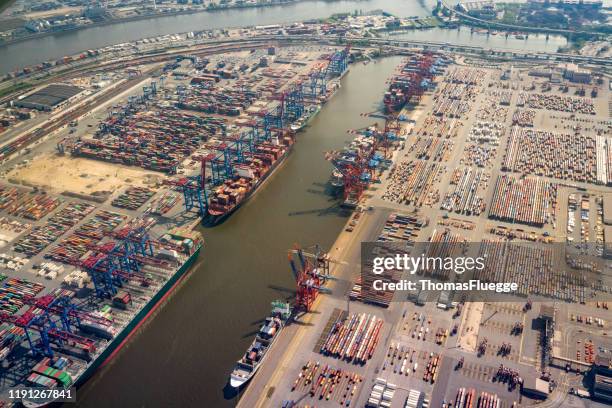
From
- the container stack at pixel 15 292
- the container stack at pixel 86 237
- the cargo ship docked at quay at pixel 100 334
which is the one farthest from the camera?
the container stack at pixel 86 237

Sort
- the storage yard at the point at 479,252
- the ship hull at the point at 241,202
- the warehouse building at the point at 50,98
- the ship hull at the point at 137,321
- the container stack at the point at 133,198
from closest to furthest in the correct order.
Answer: the storage yard at the point at 479,252
the ship hull at the point at 137,321
the ship hull at the point at 241,202
the container stack at the point at 133,198
the warehouse building at the point at 50,98

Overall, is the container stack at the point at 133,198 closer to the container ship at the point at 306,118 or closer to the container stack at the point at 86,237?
the container stack at the point at 86,237

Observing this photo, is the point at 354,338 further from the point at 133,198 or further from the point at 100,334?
the point at 133,198

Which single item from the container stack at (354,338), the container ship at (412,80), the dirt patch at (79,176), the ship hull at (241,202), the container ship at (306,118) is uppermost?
the container ship at (412,80)

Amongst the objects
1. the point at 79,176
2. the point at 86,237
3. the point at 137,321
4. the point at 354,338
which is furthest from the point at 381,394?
the point at 79,176

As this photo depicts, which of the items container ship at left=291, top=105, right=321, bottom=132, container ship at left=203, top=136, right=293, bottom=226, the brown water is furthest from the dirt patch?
container ship at left=291, top=105, right=321, bottom=132

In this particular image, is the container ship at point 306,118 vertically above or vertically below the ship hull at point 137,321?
above

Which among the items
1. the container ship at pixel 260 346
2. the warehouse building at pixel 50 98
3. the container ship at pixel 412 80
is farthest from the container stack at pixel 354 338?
the warehouse building at pixel 50 98

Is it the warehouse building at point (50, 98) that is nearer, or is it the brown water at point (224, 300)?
the brown water at point (224, 300)
